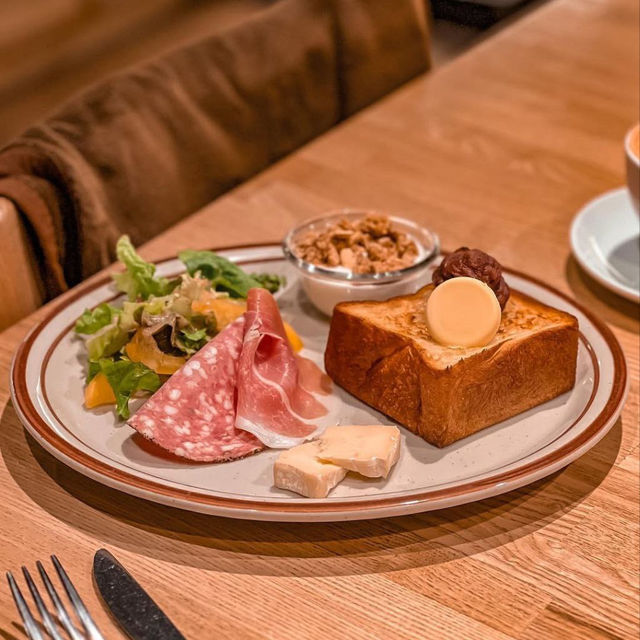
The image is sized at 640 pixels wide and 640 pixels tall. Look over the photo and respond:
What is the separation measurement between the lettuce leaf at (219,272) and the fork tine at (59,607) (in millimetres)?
622

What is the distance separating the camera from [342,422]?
132 centimetres

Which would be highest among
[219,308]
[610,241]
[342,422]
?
[219,308]

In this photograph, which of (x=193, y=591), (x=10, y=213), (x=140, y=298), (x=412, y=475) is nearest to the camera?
(x=193, y=591)

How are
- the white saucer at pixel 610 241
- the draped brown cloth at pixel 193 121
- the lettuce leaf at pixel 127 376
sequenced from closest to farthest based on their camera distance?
the lettuce leaf at pixel 127 376 → the white saucer at pixel 610 241 → the draped brown cloth at pixel 193 121

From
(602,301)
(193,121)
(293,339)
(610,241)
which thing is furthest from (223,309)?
(193,121)

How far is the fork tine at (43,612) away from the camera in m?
0.95

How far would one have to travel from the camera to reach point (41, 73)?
368 centimetres

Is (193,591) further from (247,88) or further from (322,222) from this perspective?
(247,88)

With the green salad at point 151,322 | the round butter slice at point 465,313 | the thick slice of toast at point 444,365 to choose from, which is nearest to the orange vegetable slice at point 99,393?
the green salad at point 151,322

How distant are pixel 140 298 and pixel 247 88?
3.54ft

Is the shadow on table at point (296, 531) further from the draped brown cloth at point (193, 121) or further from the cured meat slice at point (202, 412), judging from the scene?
the draped brown cloth at point (193, 121)

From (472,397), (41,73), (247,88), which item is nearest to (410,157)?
(247,88)

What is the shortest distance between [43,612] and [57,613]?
0.02 metres

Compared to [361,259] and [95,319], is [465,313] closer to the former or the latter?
[361,259]
